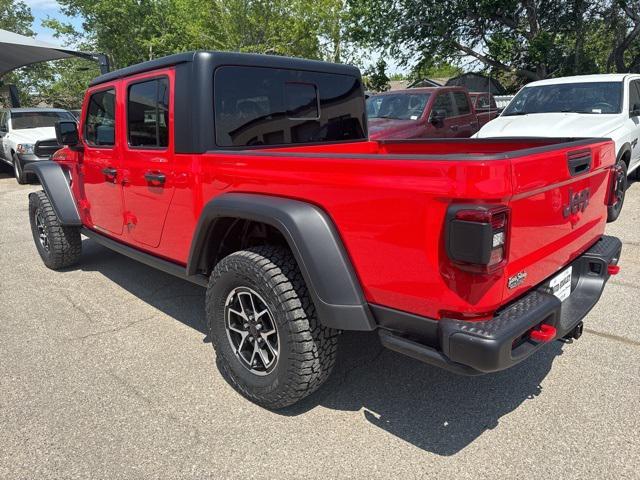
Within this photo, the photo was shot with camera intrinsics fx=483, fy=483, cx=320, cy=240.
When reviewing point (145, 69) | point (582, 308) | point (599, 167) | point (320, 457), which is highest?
point (145, 69)

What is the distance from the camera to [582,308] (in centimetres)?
244

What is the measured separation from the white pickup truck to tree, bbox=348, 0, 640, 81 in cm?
1489

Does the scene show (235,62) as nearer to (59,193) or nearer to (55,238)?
(59,193)

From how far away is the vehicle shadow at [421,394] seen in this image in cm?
243

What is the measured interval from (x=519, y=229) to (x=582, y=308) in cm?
81

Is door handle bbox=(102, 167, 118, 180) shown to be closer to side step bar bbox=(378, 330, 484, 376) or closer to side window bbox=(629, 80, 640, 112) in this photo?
side step bar bbox=(378, 330, 484, 376)

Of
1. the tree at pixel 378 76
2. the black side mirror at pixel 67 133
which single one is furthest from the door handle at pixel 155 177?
the tree at pixel 378 76

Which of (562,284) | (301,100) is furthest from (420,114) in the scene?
(562,284)

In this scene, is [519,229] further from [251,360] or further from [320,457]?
[251,360]

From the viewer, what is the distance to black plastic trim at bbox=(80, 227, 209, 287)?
306 cm

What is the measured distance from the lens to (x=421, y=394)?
8.96ft

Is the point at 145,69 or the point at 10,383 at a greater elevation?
the point at 145,69

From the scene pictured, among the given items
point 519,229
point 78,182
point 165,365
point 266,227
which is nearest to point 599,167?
point 519,229

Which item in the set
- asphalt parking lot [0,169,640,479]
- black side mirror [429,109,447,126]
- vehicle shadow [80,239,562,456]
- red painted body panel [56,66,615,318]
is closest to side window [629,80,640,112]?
black side mirror [429,109,447,126]
